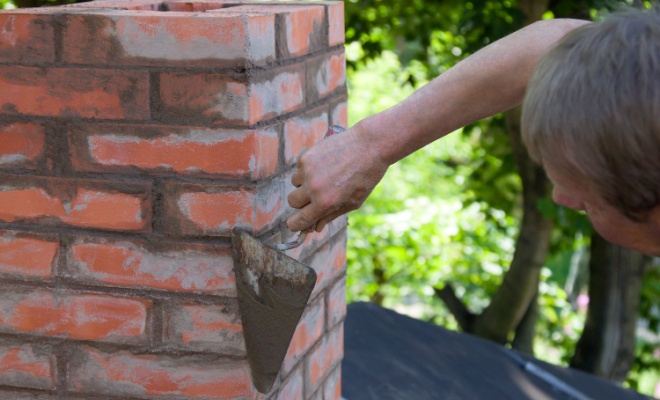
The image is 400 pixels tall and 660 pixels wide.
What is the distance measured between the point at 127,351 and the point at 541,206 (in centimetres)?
363

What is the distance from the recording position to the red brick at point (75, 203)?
1559 millimetres

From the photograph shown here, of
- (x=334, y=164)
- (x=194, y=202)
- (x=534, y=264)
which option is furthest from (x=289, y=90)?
(x=534, y=264)

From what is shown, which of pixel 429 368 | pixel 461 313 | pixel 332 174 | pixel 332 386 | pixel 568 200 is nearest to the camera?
pixel 568 200

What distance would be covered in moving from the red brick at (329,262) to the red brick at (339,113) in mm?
274

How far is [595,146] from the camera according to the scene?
42.0 inches

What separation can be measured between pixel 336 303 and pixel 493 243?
5785mm

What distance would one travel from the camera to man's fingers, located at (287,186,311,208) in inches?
63.4

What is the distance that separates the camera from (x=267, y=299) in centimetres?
156

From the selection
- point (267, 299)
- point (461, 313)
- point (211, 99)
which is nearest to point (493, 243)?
point (461, 313)

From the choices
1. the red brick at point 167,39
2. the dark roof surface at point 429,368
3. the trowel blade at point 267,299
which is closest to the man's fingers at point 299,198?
the trowel blade at point 267,299

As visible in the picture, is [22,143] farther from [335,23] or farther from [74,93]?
[335,23]

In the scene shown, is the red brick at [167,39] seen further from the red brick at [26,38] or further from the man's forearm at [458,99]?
the man's forearm at [458,99]

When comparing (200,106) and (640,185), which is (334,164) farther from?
(640,185)

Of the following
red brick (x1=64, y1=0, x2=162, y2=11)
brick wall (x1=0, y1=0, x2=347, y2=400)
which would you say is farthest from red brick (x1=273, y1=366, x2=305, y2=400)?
red brick (x1=64, y1=0, x2=162, y2=11)
